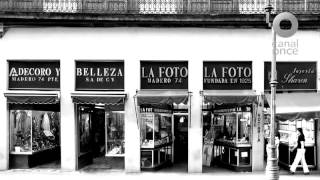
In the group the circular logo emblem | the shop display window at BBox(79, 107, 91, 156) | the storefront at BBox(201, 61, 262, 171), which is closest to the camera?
the circular logo emblem

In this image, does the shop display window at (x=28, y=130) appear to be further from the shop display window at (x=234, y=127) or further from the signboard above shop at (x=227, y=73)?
the shop display window at (x=234, y=127)

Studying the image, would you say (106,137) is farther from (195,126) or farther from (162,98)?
(195,126)

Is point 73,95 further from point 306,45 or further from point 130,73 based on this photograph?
point 306,45

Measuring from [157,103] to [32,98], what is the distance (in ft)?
15.4

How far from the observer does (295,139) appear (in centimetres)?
→ 1766

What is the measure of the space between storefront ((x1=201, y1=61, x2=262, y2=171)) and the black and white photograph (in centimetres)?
4

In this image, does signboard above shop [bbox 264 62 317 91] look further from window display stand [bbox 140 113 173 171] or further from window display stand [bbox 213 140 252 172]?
window display stand [bbox 140 113 173 171]

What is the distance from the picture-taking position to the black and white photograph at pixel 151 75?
17.7 m

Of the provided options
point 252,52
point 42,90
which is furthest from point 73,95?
point 252,52

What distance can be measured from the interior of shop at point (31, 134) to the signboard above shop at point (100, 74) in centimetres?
213

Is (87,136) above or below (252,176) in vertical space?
above

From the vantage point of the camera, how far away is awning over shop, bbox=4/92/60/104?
17.7m

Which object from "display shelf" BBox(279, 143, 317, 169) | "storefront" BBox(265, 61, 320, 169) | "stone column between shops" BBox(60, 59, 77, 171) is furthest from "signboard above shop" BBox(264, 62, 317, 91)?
"stone column between shops" BBox(60, 59, 77, 171)

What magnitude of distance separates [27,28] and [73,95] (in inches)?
125
